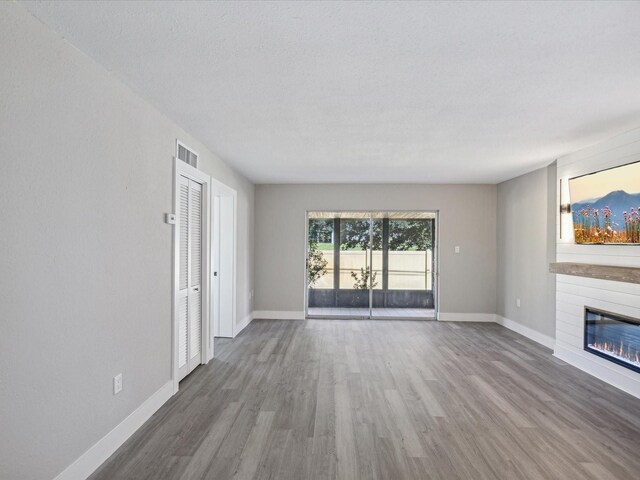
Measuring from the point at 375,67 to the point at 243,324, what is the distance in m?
4.65

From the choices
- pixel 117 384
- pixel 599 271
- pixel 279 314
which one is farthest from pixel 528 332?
pixel 117 384

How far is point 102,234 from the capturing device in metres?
2.29

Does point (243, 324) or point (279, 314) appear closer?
point (243, 324)

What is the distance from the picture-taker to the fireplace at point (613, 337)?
11.3 ft

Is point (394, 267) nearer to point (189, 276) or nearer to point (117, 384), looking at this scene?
point (189, 276)

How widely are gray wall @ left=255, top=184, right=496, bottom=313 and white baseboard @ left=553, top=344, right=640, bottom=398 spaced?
6.91ft

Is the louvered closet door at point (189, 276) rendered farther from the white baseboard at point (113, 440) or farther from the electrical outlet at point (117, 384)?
the electrical outlet at point (117, 384)

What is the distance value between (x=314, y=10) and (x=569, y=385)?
160 inches

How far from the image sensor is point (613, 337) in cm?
368

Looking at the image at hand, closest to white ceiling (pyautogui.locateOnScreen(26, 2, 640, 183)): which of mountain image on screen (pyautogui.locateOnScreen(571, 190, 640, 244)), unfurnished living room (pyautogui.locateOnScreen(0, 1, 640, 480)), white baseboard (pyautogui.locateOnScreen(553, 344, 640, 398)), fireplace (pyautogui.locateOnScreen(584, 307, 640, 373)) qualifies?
Result: unfurnished living room (pyautogui.locateOnScreen(0, 1, 640, 480))

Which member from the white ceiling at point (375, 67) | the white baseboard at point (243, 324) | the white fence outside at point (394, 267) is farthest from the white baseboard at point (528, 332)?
the white baseboard at point (243, 324)

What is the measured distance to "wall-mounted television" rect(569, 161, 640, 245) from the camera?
3416mm

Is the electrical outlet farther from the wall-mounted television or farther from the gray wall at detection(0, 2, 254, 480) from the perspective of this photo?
the wall-mounted television

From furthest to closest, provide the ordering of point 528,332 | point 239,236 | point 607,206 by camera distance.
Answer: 1. point 239,236
2. point 528,332
3. point 607,206
